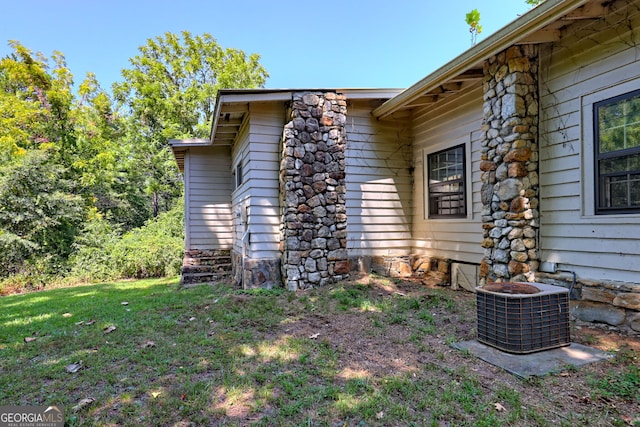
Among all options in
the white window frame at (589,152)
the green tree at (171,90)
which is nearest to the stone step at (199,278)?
the white window frame at (589,152)

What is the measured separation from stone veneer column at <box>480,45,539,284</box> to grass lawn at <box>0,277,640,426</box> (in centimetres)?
98

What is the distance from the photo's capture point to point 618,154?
148 inches

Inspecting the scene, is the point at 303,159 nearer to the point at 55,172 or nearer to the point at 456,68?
the point at 456,68

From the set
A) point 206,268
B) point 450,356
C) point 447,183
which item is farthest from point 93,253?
point 450,356

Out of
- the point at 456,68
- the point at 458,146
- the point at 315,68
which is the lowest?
the point at 458,146

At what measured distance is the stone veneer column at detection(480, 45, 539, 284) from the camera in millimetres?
4492

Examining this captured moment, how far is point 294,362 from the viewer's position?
3.25 metres

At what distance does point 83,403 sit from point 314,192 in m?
4.61

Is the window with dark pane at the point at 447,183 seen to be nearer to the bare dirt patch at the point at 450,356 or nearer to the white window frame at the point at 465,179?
the white window frame at the point at 465,179

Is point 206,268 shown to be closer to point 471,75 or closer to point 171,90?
point 471,75

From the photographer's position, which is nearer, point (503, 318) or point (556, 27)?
point (503, 318)

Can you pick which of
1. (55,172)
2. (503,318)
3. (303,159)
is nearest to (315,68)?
(55,172)

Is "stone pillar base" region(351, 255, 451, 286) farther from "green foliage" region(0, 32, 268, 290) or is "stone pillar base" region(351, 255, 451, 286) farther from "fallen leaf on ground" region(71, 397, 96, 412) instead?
"green foliage" region(0, 32, 268, 290)

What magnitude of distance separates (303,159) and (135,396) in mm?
4577
